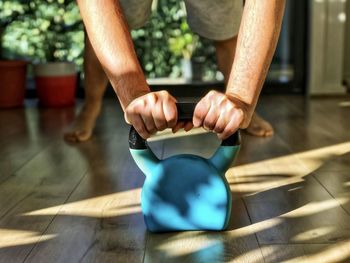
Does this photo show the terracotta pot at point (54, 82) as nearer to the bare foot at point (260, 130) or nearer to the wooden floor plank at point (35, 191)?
the wooden floor plank at point (35, 191)

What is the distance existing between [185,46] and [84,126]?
1177mm

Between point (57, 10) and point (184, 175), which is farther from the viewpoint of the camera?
point (57, 10)

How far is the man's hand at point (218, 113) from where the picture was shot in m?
0.83

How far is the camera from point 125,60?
3.13 feet

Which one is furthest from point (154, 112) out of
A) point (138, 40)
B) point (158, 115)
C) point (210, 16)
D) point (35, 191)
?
point (138, 40)

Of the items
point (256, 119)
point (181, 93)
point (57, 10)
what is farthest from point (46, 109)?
point (256, 119)

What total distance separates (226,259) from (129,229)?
0.22m

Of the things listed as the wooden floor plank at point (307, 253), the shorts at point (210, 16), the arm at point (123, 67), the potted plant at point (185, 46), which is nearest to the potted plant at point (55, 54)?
the potted plant at point (185, 46)

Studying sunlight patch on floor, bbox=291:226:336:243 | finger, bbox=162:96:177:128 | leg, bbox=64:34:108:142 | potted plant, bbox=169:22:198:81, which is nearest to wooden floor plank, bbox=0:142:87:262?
leg, bbox=64:34:108:142

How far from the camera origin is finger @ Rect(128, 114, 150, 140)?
84 cm

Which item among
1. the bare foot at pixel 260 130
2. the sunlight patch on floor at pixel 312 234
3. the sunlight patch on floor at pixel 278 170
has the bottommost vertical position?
the bare foot at pixel 260 130

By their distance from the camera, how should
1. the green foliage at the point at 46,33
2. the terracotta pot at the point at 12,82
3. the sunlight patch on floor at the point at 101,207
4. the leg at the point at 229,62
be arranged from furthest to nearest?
the green foliage at the point at 46,33
the terracotta pot at the point at 12,82
the leg at the point at 229,62
the sunlight patch on floor at the point at 101,207

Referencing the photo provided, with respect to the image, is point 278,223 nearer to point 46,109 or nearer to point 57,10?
point 46,109

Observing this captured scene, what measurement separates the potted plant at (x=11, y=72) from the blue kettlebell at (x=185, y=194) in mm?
1791
